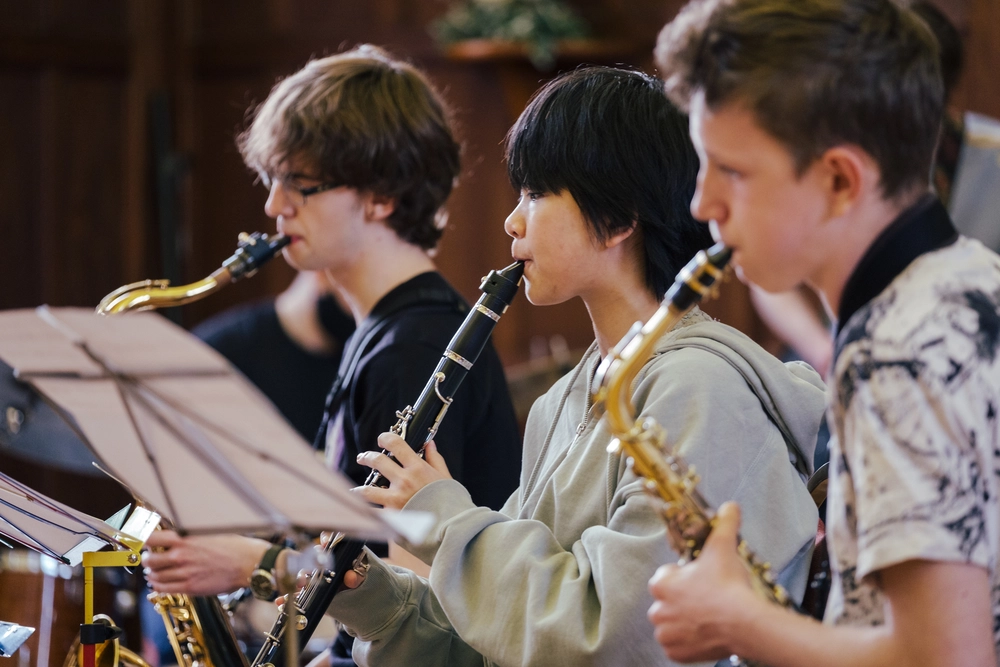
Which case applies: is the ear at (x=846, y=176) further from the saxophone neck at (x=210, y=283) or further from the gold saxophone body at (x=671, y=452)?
the saxophone neck at (x=210, y=283)

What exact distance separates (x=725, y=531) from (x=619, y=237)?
2.02 feet

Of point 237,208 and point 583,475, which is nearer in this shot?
point 583,475

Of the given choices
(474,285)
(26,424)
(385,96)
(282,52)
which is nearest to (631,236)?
(385,96)

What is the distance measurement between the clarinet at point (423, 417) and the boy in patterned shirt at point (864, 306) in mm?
572

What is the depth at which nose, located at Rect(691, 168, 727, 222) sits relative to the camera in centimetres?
113

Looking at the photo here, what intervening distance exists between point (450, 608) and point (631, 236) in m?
0.58

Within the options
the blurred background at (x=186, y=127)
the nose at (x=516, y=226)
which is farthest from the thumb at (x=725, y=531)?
the blurred background at (x=186, y=127)

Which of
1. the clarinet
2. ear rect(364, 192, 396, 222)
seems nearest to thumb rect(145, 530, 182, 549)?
the clarinet

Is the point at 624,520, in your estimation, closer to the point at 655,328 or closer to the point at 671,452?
the point at 671,452

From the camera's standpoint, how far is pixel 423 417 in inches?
64.7

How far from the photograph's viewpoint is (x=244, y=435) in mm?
1055

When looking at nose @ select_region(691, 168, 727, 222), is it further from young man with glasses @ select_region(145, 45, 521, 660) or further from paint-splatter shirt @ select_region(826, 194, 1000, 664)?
young man with glasses @ select_region(145, 45, 521, 660)

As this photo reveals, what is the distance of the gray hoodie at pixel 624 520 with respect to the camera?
54.2 inches

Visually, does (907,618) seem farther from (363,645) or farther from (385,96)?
(385,96)
